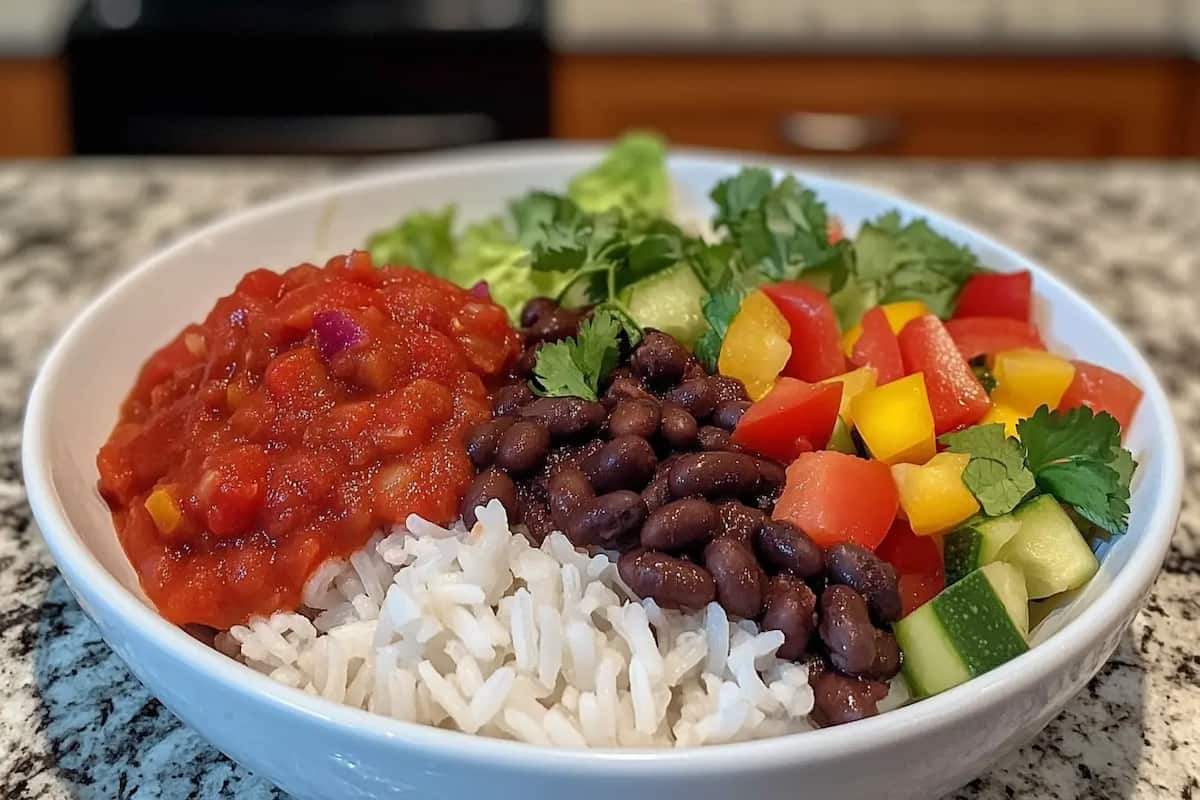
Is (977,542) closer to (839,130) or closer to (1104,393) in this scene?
(1104,393)

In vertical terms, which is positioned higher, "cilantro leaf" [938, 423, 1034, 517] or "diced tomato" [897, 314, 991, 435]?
"diced tomato" [897, 314, 991, 435]

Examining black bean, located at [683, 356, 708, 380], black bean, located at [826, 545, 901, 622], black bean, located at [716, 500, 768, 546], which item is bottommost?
black bean, located at [826, 545, 901, 622]

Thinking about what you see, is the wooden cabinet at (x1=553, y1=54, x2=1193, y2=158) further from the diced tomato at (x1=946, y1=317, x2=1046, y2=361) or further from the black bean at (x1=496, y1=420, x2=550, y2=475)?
the black bean at (x1=496, y1=420, x2=550, y2=475)

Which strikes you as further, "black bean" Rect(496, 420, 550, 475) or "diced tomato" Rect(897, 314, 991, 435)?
"diced tomato" Rect(897, 314, 991, 435)

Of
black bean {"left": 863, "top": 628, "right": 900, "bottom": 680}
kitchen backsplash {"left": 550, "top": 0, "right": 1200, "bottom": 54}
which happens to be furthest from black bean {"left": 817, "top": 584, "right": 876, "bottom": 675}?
kitchen backsplash {"left": 550, "top": 0, "right": 1200, "bottom": 54}

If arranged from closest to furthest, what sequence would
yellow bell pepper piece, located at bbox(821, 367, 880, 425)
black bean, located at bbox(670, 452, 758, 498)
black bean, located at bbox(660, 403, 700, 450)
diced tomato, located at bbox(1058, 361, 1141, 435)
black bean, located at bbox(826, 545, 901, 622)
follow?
1. black bean, located at bbox(826, 545, 901, 622)
2. black bean, located at bbox(670, 452, 758, 498)
3. black bean, located at bbox(660, 403, 700, 450)
4. yellow bell pepper piece, located at bbox(821, 367, 880, 425)
5. diced tomato, located at bbox(1058, 361, 1141, 435)

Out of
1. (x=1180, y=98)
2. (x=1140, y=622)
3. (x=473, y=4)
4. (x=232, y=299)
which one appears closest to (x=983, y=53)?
(x=1180, y=98)

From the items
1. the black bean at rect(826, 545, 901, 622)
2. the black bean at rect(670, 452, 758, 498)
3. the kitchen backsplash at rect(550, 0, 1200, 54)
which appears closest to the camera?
the black bean at rect(826, 545, 901, 622)
